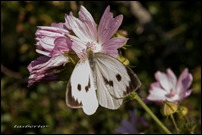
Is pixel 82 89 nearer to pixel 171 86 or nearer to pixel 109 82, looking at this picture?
pixel 109 82

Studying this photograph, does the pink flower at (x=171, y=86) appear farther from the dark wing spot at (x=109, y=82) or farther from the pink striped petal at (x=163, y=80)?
the dark wing spot at (x=109, y=82)

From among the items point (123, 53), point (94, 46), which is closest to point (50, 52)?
point (94, 46)

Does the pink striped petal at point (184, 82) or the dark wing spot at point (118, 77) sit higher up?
the dark wing spot at point (118, 77)

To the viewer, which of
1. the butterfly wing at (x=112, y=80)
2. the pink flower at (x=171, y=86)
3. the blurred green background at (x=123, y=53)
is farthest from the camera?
the blurred green background at (x=123, y=53)

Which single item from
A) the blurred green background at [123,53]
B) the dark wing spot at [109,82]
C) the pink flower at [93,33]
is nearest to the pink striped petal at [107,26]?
the pink flower at [93,33]

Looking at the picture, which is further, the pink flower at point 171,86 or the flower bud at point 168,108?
the pink flower at point 171,86

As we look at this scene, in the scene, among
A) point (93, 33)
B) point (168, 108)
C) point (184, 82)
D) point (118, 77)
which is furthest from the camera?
point (184, 82)

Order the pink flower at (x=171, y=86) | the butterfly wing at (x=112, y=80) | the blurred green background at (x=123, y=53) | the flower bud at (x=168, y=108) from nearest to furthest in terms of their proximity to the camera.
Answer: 1. the butterfly wing at (x=112, y=80)
2. the flower bud at (x=168, y=108)
3. the pink flower at (x=171, y=86)
4. the blurred green background at (x=123, y=53)

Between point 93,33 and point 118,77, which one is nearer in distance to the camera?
point 118,77
